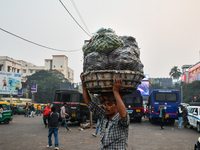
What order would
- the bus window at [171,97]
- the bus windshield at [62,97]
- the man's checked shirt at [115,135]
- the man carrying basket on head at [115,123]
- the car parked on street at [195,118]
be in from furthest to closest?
the bus window at [171,97], the bus windshield at [62,97], the car parked on street at [195,118], the man's checked shirt at [115,135], the man carrying basket on head at [115,123]

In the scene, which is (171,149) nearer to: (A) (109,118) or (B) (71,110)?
(A) (109,118)

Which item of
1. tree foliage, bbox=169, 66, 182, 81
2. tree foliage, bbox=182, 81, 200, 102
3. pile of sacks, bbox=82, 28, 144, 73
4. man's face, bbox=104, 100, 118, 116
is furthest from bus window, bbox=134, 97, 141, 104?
tree foliage, bbox=169, 66, 182, 81

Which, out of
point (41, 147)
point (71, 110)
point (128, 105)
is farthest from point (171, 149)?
point (128, 105)

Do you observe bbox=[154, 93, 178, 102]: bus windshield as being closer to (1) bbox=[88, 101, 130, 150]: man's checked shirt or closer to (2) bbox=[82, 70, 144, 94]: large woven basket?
(2) bbox=[82, 70, 144, 94]: large woven basket

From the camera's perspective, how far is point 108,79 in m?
3.08

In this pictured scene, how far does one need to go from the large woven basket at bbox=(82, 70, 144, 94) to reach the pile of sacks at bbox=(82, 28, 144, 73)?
0.12 metres

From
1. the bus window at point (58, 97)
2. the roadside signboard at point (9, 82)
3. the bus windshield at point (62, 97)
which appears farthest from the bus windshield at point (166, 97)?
the roadside signboard at point (9, 82)

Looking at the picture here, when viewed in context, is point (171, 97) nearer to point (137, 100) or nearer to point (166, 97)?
point (166, 97)

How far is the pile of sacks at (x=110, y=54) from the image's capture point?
3.25m

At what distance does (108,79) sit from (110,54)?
45 centimetres

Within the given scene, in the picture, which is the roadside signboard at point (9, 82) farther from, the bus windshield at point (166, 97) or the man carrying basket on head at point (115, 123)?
the man carrying basket on head at point (115, 123)

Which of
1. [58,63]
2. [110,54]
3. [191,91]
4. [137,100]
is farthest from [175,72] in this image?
[110,54]

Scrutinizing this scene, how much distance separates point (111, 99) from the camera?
10.7 ft

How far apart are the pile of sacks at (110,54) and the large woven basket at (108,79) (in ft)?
0.40
